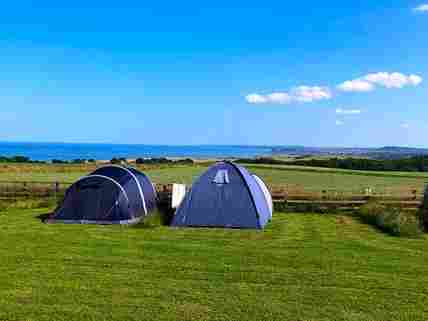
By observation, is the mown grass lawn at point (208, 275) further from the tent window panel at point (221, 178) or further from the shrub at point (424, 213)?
the shrub at point (424, 213)

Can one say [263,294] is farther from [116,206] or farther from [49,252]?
[116,206]

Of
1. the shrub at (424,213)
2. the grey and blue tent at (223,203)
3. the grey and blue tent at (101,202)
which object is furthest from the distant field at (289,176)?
the grey and blue tent at (101,202)

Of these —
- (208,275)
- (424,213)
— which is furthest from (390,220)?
(208,275)

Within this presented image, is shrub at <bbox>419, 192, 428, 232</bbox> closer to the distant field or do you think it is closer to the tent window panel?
the tent window panel

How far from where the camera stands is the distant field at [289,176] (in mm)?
30355

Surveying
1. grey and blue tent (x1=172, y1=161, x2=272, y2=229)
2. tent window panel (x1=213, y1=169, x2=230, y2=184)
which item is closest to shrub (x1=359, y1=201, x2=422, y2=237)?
grey and blue tent (x1=172, y1=161, x2=272, y2=229)

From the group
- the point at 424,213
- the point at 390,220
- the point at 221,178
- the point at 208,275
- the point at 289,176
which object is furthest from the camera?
the point at 289,176

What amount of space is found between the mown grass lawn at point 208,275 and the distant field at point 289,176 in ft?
57.7

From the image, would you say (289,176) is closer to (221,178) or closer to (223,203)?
(221,178)

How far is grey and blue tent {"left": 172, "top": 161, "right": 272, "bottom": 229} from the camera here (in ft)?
44.2

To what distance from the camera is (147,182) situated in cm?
1588

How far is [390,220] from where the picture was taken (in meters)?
13.7

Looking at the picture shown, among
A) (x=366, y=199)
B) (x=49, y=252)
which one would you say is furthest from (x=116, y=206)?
(x=366, y=199)

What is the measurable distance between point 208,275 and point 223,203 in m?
5.88
